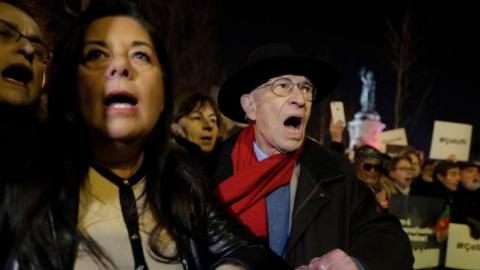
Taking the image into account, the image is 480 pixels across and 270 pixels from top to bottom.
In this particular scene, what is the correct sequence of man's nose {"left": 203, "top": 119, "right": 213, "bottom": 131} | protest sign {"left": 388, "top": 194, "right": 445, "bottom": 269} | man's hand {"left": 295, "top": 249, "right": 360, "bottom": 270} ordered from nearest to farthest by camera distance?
man's hand {"left": 295, "top": 249, "right": 360, "bottom": 270}
man's nose {"left": 203, "top": 119, "right": 213, "bottom": 131}
protest sign {"left": 388, "top": 194, "right": 445, "bottom": 269}

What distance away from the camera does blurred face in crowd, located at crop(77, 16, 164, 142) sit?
1627 millimetres

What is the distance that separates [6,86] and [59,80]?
0.34 m

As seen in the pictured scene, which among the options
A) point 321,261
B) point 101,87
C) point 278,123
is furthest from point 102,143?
point 278,123

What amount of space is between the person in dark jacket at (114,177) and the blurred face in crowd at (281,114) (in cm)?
122

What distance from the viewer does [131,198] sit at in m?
1.69

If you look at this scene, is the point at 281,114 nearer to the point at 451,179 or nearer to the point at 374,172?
the point at 374,172

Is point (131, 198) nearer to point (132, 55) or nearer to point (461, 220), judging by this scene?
point (132, 55)

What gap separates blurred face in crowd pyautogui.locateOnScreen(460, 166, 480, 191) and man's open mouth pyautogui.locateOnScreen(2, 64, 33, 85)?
22.7 feet

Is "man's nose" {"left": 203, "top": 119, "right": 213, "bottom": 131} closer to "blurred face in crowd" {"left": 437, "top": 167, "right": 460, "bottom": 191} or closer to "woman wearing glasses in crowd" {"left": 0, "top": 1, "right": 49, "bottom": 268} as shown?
"woman wearing glasses in crowd" {"left": 0, "top": 1, "right": 49, "bottom": 268}

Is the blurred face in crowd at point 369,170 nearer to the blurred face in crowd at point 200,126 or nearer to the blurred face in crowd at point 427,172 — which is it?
the blurred face in crowd at point 427,172

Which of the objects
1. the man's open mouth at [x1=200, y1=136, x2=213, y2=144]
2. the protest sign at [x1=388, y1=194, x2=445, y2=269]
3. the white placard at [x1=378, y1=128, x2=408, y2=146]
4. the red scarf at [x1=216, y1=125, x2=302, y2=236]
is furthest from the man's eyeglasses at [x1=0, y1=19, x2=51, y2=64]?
the white placard at [x1=378, y1=128, x2=408, y2=146]

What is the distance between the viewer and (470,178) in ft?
24.4

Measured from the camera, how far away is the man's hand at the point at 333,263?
82.7 inches

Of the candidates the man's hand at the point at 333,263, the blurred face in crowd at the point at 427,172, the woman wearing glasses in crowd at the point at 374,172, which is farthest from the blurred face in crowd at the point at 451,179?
the man's hand at the point at 333,263
